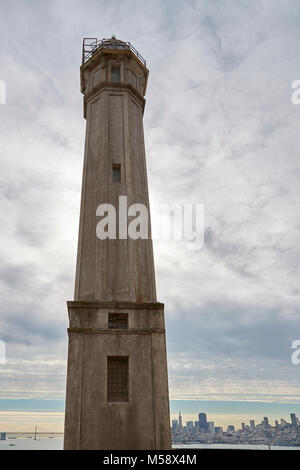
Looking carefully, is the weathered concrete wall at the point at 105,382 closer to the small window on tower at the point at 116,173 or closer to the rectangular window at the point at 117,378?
the rectangular window at the point at 117,378

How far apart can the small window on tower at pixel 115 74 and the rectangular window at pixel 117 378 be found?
2176 cm

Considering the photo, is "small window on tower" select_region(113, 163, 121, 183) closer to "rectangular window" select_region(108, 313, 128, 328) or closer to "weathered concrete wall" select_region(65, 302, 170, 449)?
"weathered concrete wall" select_region(65, 302, 170, 449)

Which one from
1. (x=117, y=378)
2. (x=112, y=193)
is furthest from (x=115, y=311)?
(x=112, y=193)

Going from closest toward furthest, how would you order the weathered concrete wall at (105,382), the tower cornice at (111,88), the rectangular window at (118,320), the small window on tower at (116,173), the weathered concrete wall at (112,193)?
the weathered concrete wall at (105,382), the rectangular window at (118,320), the weathered concrete wall at (112,193), the small window on tower at (116,173), the tower cornice at (111,88)

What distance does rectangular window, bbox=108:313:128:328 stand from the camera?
21.0m

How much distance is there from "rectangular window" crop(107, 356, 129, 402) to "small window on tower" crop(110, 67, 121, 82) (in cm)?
2176

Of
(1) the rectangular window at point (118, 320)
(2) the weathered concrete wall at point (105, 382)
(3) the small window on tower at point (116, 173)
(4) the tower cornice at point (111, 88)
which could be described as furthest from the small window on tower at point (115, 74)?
(1) the rectangular window at point (118, 320)

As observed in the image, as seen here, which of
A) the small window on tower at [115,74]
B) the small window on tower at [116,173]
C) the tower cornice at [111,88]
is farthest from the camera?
the small window on tower at [115,74]

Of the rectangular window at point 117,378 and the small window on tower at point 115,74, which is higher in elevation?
the small window on tower at point 115,74

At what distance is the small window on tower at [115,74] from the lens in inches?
1223

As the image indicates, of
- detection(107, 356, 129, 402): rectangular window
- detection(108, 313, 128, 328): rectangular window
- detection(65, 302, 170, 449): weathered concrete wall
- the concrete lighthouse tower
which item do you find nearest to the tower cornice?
the concrete lighthouse tower

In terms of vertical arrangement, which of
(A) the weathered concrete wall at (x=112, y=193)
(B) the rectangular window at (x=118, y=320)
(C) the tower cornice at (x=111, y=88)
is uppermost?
(C) the tower cornice at (x=111, y=88)
